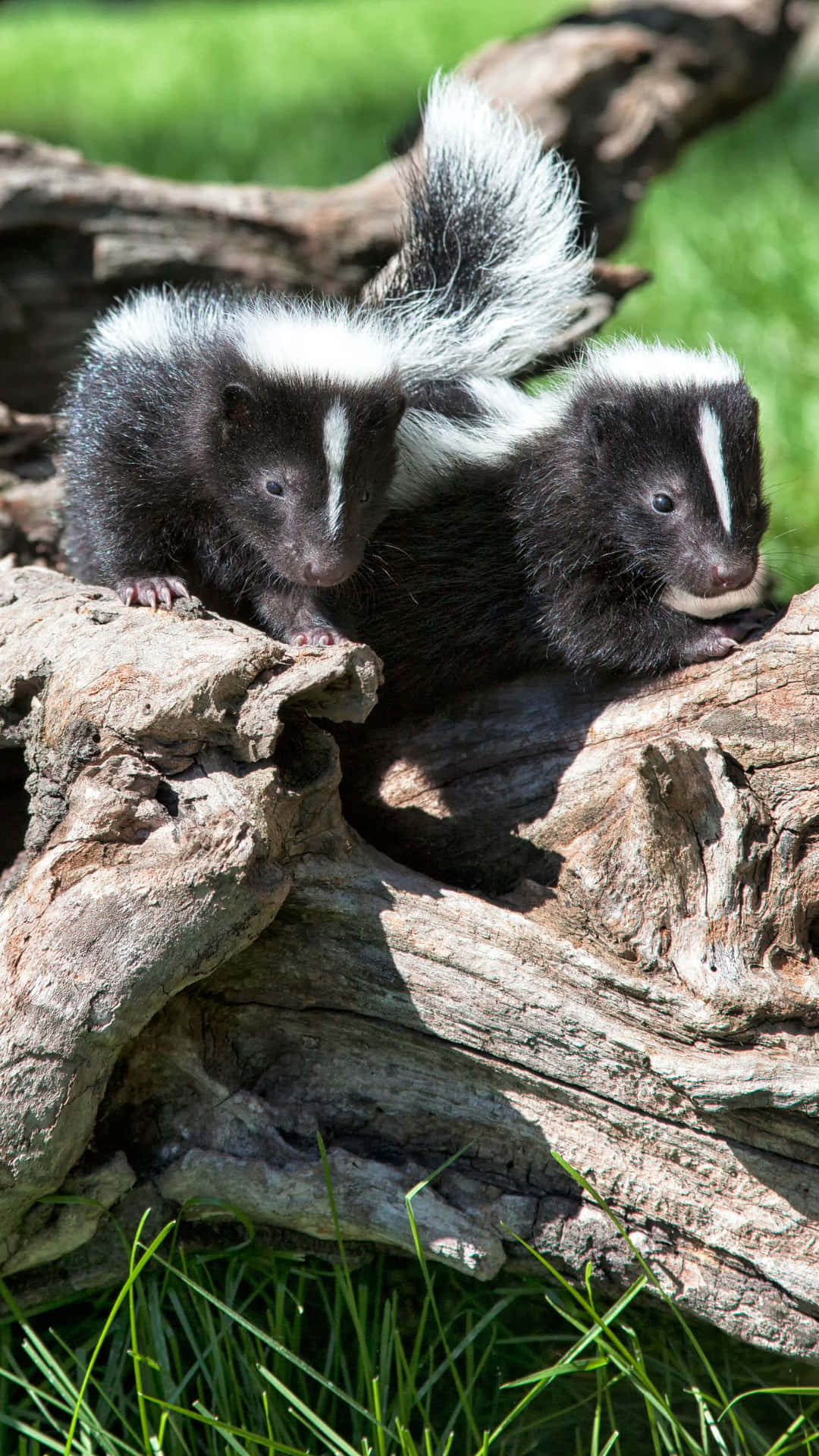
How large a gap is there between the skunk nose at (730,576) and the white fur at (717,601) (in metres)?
0.07

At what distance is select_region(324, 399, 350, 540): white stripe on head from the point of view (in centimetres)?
362

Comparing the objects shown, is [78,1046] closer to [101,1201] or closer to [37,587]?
[101,1201]

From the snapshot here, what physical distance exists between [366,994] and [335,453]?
4.66 ft

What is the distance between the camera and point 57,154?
16.9 feet

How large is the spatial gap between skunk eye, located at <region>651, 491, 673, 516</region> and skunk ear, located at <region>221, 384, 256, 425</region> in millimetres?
1140

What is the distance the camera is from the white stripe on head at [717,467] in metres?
3.74

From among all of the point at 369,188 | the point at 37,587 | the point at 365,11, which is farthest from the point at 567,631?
the point at 365,11

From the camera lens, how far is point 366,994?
10.3 ft

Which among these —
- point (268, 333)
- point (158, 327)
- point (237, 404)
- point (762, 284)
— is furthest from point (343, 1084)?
point (762, 284)

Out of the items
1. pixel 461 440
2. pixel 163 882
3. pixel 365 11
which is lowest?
pixel 163 882

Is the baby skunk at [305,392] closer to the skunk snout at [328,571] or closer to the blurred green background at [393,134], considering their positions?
the skunk snout at [328,571]

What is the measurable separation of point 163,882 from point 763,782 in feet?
4.75

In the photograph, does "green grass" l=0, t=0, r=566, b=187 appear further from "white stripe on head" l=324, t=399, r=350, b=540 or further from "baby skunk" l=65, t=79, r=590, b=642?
"white stripe on head" l=324, t=399, r=350, b=540

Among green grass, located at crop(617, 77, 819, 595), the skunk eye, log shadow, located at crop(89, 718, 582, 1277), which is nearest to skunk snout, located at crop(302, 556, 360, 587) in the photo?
log shadow, located at crop(89, 718, 582, 1277)
